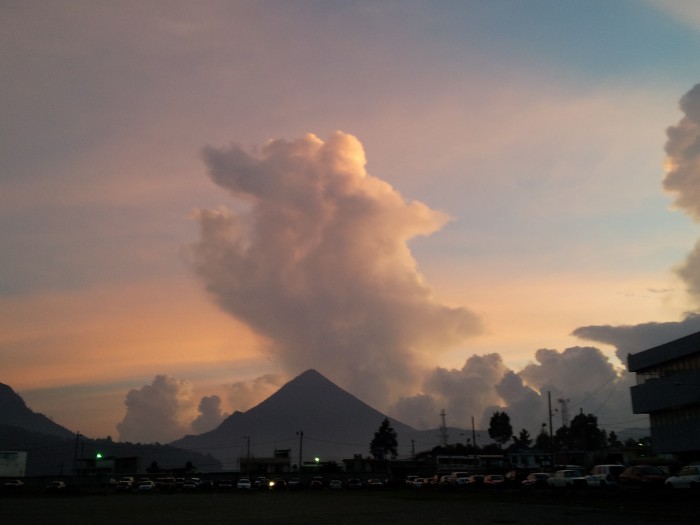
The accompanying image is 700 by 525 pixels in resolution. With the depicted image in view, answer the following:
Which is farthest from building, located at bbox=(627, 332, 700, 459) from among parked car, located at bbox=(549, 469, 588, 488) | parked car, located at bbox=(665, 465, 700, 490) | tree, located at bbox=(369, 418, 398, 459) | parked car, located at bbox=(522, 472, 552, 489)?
tree, located at bbox=(369, 418, 398, 459)

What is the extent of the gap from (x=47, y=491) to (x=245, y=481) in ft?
94.1

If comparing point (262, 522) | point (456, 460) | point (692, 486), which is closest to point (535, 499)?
point (692, 486)

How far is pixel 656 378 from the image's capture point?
267 feet

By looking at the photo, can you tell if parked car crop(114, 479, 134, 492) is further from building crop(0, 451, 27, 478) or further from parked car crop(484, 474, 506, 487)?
building crop(0, 451, 27, 478)

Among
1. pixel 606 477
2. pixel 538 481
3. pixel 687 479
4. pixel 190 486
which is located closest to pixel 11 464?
pixel 190 486

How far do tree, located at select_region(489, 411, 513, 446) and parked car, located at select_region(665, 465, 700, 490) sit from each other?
141 meters

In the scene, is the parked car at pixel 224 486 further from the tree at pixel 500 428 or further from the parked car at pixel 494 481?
the tree at pixel 500 428

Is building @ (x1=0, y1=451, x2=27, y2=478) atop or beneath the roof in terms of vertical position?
beneath

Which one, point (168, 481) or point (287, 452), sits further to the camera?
point (287, 452)

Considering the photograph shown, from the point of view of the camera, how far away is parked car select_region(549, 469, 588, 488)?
54812 millimetres

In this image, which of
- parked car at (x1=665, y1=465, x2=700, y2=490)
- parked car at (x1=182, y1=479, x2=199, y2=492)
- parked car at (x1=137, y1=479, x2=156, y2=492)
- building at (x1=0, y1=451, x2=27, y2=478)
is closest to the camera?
parked car at (x1=665, y1=465, x2=700, y2=490)

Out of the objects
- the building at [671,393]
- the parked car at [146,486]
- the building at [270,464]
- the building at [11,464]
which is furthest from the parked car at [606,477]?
the building at [11,464]

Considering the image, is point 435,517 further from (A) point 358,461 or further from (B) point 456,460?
(A) point 358,461

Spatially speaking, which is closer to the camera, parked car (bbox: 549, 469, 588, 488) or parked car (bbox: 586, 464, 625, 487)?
parked car (bbox: 586, 464, 625, 487)
